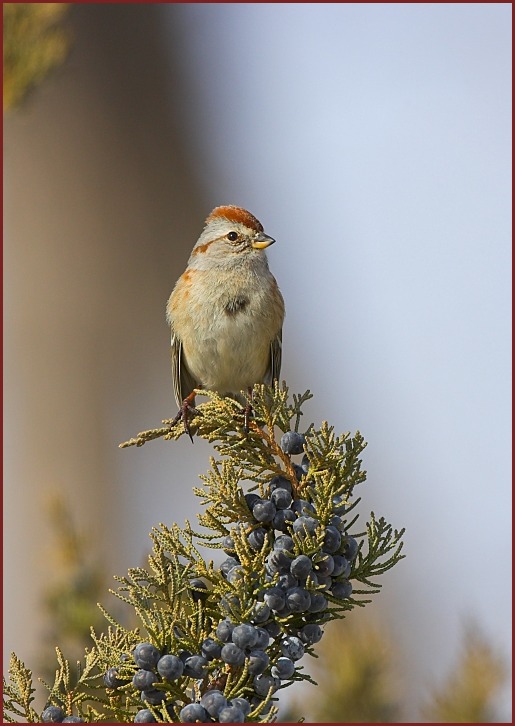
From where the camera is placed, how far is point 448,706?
2.48 m

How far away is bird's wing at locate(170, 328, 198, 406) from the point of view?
3.30 m

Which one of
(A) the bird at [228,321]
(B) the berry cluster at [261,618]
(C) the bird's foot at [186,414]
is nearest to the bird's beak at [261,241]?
(A) the bird at [228,321]

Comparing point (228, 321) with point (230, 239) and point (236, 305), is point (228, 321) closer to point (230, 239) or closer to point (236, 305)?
point (236, 305)

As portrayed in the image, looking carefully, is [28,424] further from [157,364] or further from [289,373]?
[289,373]

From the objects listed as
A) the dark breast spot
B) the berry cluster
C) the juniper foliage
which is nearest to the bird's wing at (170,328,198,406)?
the dark breast spot

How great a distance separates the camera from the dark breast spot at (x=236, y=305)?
10.3ft

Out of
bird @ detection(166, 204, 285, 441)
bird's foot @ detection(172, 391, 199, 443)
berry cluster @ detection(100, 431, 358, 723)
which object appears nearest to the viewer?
berry cluster @ detection(100, 431, 358, 723)

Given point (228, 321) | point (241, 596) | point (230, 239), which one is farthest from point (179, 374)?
point (241, 596)

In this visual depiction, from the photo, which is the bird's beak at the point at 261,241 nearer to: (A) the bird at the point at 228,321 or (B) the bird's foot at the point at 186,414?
(A) the bird at the point at 228,321

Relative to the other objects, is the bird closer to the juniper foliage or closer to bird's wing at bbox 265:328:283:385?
bird's wing at bbox 265:328:283:385

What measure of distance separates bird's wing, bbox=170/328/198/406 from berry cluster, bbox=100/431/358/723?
1.71m

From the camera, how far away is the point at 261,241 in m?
3.41

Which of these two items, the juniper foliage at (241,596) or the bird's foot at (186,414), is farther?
the bird's foot at (186,414)

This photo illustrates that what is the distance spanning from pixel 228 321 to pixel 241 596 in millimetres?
1729
